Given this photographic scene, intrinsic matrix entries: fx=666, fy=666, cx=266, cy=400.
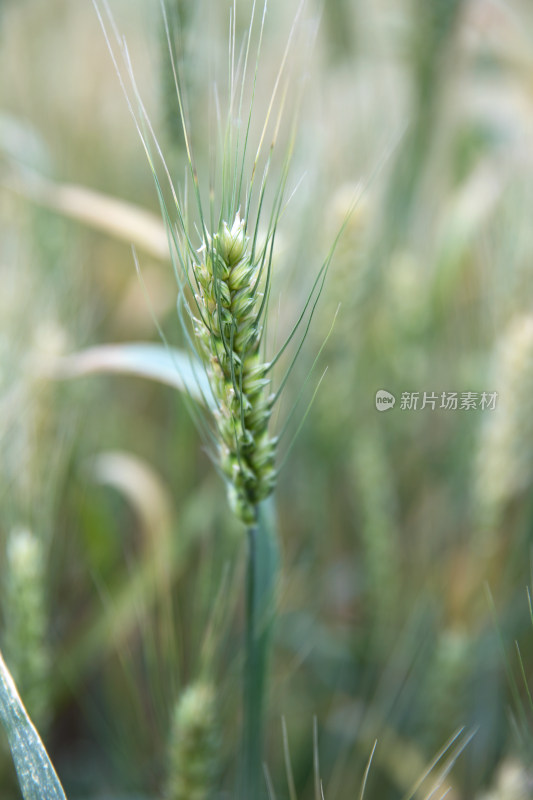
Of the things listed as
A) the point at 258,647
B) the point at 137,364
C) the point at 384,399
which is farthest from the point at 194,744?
the point at 384,399

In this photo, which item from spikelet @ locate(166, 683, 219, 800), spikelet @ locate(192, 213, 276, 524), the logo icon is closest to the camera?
spikelet @ locate(192, 213, 276, 524)

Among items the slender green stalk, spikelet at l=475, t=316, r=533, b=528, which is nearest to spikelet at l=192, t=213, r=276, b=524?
the slender green stalk

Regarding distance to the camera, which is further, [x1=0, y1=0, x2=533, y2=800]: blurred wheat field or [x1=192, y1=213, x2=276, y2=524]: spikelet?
[x1=0, y1=0, x2=533, y2=800]: blurred wheat field

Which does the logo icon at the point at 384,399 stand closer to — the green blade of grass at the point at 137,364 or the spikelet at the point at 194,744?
the green blade of grass at the point at 137,364

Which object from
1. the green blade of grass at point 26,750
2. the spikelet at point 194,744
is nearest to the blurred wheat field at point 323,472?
the spikelet at point 194,744

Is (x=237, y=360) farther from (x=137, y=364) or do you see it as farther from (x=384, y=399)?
(x=384, y=399)

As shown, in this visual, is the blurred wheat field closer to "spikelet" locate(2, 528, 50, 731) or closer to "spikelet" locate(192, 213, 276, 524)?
"spikelet" locate(2, 528, 50, 731)

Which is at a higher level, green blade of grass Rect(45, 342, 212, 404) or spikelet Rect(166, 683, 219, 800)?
green blade of grass Rect(45, 342, 212, 404)
